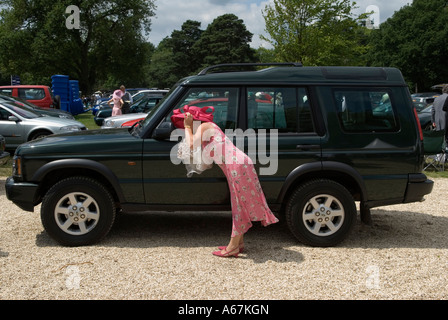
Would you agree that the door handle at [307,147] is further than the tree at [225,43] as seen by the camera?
No

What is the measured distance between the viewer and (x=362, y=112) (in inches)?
190

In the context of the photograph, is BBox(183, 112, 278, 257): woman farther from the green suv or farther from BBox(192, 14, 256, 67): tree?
BBox(192, 14, 256, 67): tree

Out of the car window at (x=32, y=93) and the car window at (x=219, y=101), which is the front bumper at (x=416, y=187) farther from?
the car window at (x=32, y=93)

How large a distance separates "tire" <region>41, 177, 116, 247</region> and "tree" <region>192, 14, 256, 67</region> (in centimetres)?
6694

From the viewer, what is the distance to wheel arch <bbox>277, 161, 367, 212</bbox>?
4.71 meters

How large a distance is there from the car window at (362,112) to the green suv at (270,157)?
1 centimetres

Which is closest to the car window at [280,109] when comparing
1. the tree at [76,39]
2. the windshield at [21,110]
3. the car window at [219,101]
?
the car window at [219,101]

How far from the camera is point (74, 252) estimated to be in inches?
185

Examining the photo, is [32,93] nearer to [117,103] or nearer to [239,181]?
[117,103]

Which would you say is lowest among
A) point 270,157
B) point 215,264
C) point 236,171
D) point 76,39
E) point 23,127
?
point 215,264

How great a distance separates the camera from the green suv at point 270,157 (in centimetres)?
473

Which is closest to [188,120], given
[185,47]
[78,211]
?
[78,211]

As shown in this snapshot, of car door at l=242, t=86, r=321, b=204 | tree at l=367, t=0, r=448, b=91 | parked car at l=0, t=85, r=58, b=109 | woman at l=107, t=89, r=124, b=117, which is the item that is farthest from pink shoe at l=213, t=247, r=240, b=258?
tree at l=367, t=0, r=448, b=91

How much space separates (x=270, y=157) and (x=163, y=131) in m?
1.16
